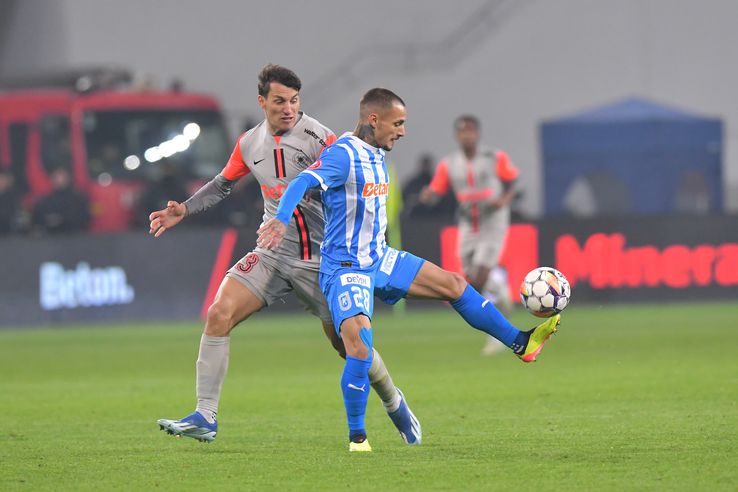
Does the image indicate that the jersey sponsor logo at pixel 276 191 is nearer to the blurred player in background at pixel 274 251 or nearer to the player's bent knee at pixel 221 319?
the blurred player in background at pixel 274 251

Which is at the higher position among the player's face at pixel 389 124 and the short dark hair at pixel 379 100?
the short dark hair at pixel 379 100

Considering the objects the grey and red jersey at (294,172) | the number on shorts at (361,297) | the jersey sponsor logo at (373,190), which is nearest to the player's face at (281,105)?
the grey and red jersey at (294,172)

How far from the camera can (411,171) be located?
28.6 meters

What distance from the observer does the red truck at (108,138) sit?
24.7 metres

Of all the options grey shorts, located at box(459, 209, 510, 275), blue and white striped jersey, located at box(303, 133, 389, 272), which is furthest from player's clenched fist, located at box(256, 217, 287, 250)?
grey shorts, located at box(459, 209, 510, 275)

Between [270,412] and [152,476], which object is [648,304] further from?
[152,476]

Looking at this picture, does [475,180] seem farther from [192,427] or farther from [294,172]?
[192,427]

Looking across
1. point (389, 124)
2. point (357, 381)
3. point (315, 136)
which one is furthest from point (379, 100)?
point (357, 381)

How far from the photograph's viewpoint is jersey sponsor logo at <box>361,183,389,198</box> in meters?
7.82

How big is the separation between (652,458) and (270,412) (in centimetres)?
338

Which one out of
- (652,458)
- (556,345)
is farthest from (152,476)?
(556,345)

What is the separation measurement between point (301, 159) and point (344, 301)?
3.42ft

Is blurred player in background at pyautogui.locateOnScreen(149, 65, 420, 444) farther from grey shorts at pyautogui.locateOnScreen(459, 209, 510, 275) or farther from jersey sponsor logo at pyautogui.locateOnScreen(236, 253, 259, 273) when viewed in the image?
grey shorts at pyautogui.locateOnScreen(459, 209, 510, 275)

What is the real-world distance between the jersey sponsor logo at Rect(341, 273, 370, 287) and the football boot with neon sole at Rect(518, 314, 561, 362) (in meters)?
0.93
